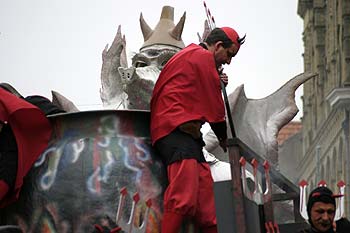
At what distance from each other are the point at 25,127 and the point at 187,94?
29.7 inches

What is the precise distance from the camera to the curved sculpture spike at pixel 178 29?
1002cm

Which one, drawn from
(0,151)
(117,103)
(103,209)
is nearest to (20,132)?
(0,151)

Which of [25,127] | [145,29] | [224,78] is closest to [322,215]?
[224,78]

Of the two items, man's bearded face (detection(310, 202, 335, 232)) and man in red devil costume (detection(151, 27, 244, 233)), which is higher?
man in red devil costume (detection(151, 27, 244, 233))

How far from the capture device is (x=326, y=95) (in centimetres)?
6419

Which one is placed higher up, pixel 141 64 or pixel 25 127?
pixel 25 127

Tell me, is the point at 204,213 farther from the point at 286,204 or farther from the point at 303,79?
the point at 303,79

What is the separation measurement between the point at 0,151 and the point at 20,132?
0.14 metres

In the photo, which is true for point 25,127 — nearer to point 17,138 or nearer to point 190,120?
point 17,138

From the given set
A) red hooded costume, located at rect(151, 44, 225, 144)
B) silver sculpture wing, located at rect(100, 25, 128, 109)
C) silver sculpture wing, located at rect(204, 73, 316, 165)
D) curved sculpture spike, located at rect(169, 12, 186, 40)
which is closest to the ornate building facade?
silver sculpture wing, located at rect(100, 25, 128, 109)

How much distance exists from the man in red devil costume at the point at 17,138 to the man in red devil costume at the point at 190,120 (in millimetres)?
522

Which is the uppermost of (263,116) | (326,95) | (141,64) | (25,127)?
(25,127)

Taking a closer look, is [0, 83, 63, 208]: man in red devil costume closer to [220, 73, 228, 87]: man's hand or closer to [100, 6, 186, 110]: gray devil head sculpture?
[220, 73, 228, 87]: man's hand

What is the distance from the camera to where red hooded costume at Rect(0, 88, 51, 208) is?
22.1ft
